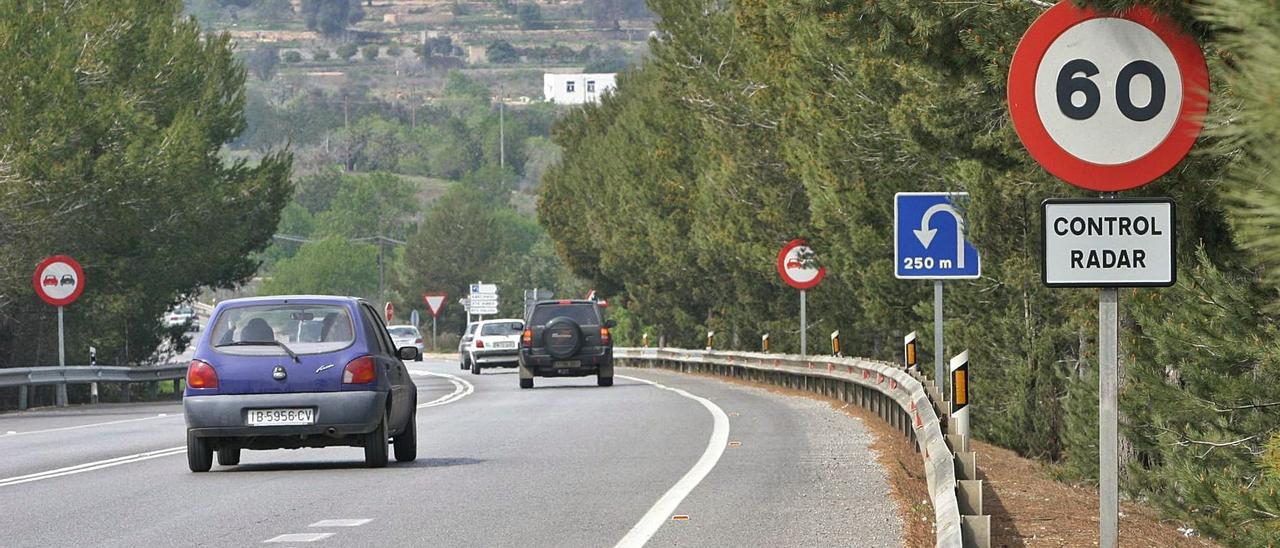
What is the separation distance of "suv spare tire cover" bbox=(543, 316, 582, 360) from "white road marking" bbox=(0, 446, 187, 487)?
62.1 feet

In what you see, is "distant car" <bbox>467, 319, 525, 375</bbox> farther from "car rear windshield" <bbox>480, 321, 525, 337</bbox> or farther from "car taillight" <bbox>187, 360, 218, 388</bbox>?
"car taillight" <bbox>187, 360, 218, 388</bbox>

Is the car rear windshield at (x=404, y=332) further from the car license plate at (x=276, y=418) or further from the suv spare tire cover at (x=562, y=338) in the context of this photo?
the car license plate at (x=276, y=418)

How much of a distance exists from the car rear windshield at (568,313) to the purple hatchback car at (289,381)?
2336 centimetres

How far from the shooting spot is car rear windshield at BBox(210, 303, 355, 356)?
1683 cm

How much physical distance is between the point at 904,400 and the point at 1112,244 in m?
13.5

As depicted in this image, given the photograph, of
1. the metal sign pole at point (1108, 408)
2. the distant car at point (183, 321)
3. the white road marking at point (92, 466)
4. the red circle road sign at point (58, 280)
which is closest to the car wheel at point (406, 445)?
the white road marking at point (92, 466)

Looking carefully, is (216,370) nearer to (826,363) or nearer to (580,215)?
(826,363)

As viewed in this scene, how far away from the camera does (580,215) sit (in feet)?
265

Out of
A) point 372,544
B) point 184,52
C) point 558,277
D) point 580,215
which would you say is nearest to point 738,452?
point 372,544

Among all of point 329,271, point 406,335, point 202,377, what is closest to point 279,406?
point 202,377

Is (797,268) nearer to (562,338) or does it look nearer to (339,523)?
(562,338)

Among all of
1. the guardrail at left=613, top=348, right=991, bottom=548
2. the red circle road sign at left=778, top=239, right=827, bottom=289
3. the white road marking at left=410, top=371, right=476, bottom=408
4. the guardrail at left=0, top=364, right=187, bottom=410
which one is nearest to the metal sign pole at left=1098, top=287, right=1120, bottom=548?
the guardrail at left=613, top=348, right=991, bottom=548

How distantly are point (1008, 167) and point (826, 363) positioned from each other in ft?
56.0

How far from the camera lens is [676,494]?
14.4 m
